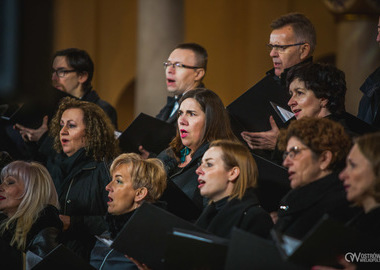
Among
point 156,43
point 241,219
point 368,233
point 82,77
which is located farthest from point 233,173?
point 156,43

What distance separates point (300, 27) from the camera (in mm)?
4848

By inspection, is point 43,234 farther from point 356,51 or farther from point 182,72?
point 356,51

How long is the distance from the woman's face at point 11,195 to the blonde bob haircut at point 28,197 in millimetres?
28

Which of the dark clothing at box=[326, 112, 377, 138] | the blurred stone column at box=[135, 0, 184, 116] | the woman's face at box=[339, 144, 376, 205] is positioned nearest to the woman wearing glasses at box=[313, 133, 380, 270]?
the woman's face at box=[339, 144, 376, 205]

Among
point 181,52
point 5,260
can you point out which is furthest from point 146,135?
→ point 5,260

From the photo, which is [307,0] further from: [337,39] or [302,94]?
[302,94]

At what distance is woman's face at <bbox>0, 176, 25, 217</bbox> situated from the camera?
4.46 meters

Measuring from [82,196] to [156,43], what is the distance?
3533mm

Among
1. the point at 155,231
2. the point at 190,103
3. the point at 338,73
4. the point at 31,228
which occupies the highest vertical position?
the point at 338,73

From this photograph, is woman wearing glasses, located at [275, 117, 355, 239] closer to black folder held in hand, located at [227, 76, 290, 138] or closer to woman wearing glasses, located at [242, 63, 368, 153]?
woman wearing glasses, located at [242, 63, 368, 153]

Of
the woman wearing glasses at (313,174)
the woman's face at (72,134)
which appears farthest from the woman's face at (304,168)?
the woman's face at (72,134)

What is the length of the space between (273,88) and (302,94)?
26 centimetres

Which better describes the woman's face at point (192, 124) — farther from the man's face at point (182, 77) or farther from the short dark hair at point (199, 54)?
the short dark hair at point (199, 54)

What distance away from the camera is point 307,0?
31.6ft
